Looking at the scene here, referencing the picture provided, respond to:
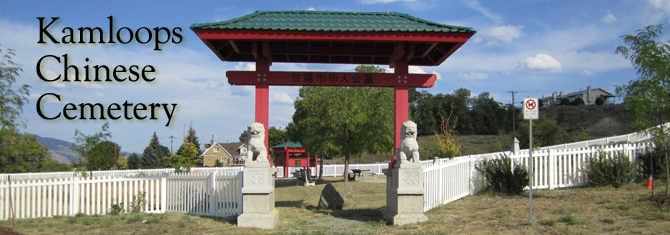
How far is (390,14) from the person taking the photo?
393 inches

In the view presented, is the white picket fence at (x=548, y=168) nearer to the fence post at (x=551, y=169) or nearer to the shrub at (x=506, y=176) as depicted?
the fence post at (x=551, y=169)

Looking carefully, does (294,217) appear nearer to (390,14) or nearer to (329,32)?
(329,32)

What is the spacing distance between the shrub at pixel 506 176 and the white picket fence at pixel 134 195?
24.0 ft

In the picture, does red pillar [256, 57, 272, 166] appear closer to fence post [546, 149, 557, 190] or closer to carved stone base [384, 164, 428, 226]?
carved stone base [384, 164, 428, 226]

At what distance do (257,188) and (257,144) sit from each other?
0.91 m

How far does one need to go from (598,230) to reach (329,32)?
623 centimetres

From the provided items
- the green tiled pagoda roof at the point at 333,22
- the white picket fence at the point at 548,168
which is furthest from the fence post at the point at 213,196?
the white picket fence at the point at 548,168

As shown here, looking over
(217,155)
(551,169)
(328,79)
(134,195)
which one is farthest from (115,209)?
(217,155)

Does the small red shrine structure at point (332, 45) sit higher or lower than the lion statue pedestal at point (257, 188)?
higher

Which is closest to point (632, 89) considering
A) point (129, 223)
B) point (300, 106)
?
point (129, 223)

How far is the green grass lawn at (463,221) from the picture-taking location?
721cm

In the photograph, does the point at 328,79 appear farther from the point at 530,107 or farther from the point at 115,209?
the point at 115,209

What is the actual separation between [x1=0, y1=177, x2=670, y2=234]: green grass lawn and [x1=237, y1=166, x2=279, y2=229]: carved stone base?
24 cm

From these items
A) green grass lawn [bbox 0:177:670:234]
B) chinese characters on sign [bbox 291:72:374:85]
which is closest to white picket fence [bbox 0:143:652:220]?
green grass lawn [bbox 0:177:670:234]
